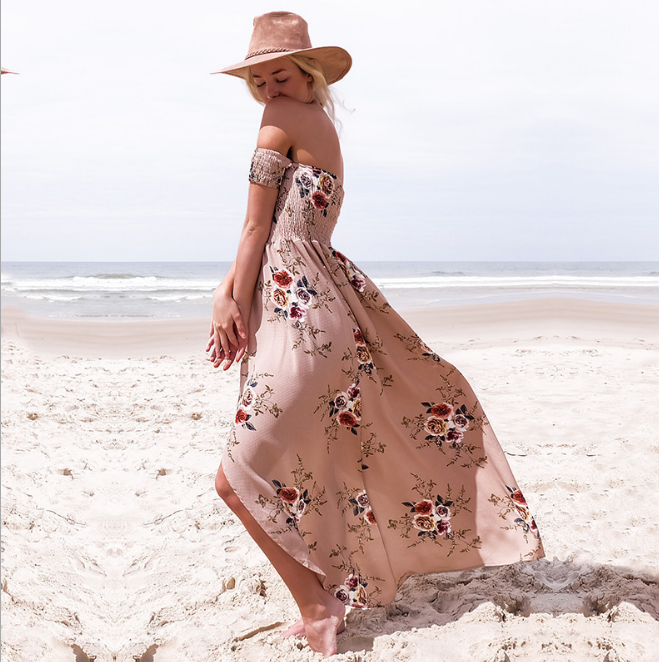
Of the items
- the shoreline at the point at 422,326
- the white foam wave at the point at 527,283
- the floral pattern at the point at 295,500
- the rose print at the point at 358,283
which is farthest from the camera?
the white foam wave at the point at 527,283

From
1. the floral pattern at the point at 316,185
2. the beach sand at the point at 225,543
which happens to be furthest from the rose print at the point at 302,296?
the beach sand at the point at 225,543

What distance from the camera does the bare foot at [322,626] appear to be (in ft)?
7.13

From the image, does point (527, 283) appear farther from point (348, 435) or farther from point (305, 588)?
point (305, 588)

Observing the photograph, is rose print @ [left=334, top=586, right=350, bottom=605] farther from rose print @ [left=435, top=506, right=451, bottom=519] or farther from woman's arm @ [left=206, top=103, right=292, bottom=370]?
woman's arm @ [left=206, top=103, right=292, bottom=370]

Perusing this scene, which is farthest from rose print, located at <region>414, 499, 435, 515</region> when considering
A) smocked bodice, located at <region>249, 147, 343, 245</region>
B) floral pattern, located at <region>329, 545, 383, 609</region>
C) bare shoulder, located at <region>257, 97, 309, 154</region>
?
bare shoulder, located at <region>257, 97, 309, 154</region>

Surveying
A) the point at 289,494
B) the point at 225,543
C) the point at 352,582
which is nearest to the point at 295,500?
the point at 289,494

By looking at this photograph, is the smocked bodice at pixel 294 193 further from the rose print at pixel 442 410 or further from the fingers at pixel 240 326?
the rose print at pixel 442 410

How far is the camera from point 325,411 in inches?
85.0

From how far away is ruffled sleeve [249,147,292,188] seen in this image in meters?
2.21

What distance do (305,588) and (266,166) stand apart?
4.95 feet

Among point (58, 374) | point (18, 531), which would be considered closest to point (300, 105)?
point (18, 531)

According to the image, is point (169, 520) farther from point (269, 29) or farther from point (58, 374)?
point (58, 374)

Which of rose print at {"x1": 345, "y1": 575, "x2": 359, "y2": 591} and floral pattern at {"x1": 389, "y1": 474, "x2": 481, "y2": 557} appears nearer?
rose print at {"x1": 345, "y1": 575, "x2": 359, "y2": 591}

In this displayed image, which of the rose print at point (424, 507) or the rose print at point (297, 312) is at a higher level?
the rose print at point (297, 312)
